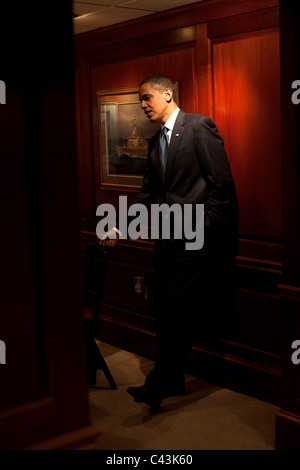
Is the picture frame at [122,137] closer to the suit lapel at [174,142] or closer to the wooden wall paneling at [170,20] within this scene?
the wooden wall paneling at [170,20]

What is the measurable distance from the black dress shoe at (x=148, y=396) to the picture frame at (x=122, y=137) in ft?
5.47

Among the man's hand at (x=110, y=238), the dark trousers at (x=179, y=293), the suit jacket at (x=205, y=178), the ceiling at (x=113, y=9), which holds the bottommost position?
the dark trousers at (x=179, y=293)

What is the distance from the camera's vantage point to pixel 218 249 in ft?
12.7

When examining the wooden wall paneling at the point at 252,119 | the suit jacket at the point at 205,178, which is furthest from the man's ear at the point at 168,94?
the wooden wall paneling at the point at 252,119

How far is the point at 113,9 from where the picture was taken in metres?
4.29

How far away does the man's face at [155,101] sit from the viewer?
152 inches

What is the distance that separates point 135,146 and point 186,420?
7.01 ft

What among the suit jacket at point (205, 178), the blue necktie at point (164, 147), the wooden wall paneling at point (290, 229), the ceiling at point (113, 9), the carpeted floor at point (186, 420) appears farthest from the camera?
the ceiling at point (113, 9)

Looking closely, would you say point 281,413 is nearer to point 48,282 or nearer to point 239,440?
point 239,440

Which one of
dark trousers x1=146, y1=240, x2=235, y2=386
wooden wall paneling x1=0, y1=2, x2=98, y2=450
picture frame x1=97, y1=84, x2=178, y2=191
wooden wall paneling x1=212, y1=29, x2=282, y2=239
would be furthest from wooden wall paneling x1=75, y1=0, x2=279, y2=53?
wooden wall paneling x1=0, y1=2, x2=98, y2=450

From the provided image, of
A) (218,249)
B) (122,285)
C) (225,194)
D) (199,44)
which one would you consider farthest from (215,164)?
(122,285)

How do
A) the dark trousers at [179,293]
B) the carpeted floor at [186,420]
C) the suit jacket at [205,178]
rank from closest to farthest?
the carpeted floor at [186,420] → the suit jacket at [205,178] → the dark trousers at [179,293]

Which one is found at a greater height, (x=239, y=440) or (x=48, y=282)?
(x=48, y=282)

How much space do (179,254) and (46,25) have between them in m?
2.14
